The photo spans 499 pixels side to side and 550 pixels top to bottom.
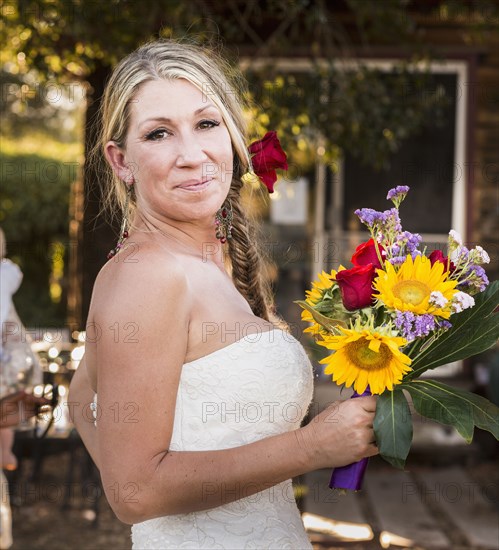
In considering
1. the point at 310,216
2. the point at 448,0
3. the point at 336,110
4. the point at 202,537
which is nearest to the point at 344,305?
the point at 202,537

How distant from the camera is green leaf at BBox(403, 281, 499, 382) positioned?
2.06m

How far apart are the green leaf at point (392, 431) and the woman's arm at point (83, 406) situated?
88 cm

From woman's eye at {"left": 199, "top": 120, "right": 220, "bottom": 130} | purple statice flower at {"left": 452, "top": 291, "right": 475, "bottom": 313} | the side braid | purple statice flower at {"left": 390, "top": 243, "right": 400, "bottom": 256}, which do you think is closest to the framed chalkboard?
the side braid

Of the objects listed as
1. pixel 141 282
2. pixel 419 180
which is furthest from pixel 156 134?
pixel 419 180

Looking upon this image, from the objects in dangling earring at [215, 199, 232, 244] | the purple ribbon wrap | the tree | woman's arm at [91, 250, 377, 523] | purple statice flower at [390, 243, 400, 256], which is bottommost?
the purple ribbon wrap

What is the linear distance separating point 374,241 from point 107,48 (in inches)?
168

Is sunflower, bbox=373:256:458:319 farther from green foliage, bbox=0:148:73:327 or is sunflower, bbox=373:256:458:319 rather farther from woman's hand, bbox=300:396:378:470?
green foliage, bbox=0:148:73:327

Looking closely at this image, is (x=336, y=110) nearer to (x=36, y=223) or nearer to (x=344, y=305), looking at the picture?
(x=344, y=305)

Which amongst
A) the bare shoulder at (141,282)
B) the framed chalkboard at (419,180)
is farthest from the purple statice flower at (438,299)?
the framed chalkboard at (419,180)

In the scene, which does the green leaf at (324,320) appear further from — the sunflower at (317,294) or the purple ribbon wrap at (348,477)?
the purple ribbon wrap at (348,477)

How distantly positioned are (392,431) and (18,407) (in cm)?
258

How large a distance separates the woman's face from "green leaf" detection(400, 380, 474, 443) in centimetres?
66

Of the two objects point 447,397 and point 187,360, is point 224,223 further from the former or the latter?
point 447,397

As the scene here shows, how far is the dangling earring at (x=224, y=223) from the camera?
2.47 metres
